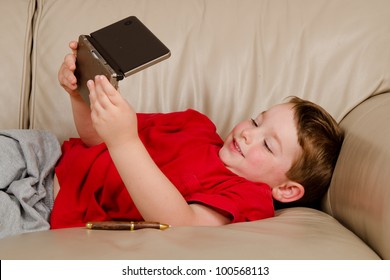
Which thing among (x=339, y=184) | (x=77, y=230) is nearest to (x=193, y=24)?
(x=339, y=184)

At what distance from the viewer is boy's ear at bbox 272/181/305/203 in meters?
1.11

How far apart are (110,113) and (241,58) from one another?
20.4 inches

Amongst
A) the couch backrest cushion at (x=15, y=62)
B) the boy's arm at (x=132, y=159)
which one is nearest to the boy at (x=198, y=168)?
the boy's arm at (x=132, y=159)

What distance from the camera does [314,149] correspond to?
1.11 m

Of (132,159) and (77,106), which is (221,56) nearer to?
(77,106)

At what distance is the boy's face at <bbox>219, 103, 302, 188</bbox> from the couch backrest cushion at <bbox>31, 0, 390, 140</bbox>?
6.4 inches

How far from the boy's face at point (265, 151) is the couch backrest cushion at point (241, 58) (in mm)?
162

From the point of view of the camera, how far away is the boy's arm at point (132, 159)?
2.83 ft

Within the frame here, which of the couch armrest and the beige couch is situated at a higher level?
the beige couch

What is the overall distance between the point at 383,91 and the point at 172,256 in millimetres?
761

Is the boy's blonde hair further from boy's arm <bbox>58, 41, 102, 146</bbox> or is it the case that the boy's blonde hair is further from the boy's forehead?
boy's arm <bbox>58, 41, 102, 146</bbox>

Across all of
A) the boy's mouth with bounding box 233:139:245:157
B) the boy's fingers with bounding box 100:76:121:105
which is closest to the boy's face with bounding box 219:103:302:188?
the boy's mouth with bounding box 233:139:245:157

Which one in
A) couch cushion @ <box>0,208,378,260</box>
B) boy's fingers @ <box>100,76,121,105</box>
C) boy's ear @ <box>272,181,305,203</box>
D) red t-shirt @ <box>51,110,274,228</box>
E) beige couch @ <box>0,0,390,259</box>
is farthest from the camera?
beige couch @ <box>0,0,390,259</box>

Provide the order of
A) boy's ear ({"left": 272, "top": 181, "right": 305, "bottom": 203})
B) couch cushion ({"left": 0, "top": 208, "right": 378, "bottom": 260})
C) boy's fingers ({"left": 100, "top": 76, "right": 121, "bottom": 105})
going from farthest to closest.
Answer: boy's ear ({"left": 272, "top": 181, "right": 305, "bottom": 203}), boy's fingers ({"left": 100, "top": 76, "right": 121, "bottom": 105}), couch cushion ({"left": 0, "top": 208, "right": 378, "bottom": 260})
